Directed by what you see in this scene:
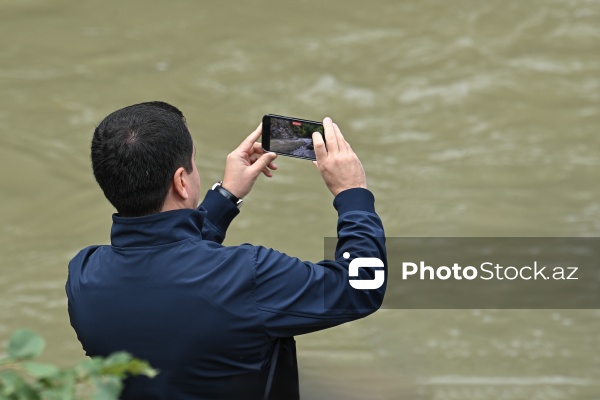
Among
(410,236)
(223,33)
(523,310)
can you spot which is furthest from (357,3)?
(523,310)

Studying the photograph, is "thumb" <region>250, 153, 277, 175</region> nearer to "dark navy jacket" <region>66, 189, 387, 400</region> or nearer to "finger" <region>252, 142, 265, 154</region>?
"finger" <region>252, 142, 265, 154</region>

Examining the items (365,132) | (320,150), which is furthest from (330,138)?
(365,132)

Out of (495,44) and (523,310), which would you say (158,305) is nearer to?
(523,310)

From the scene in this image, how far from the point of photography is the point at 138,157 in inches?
68.2

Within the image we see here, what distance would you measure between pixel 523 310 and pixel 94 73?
2.46 meters

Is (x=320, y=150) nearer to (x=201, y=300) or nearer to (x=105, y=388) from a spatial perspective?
(x=201, y=300)

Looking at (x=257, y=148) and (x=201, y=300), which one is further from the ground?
(x=257, y=148)

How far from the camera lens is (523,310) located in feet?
12.2

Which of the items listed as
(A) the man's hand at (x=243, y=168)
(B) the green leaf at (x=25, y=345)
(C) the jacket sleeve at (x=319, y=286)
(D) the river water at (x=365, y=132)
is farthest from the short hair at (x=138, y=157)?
(D) the river water at (x=365, y=132)

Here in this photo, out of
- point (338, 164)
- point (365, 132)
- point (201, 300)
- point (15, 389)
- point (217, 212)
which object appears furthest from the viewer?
point (365, 132)

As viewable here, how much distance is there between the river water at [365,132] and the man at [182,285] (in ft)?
5.11

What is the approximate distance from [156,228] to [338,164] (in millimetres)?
352

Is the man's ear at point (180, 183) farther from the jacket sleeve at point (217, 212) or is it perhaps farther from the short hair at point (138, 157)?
the jacket sleeve at point (217, 212)

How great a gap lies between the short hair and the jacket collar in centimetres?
3
